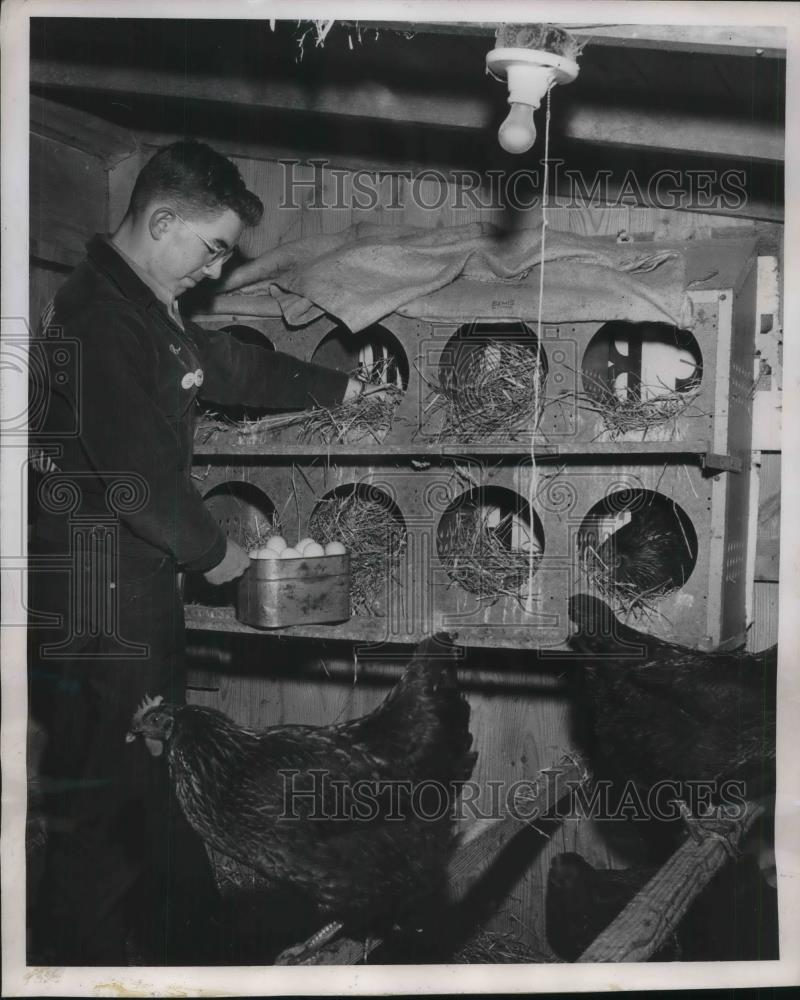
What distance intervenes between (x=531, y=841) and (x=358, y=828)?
419 mm

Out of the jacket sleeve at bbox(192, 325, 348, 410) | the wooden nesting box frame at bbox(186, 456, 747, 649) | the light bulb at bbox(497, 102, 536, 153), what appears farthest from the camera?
the jacket sleeve at bbox(192, 325, 348, 410)

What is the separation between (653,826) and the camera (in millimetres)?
1933

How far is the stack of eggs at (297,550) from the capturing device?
1.87m

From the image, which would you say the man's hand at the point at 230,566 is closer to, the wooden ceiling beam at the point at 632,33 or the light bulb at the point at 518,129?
the light bulb at the point at 518,129

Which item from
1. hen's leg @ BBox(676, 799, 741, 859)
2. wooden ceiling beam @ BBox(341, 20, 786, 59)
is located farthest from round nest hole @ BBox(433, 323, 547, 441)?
hen's leg @ BBox(676, 799, 741, 859)

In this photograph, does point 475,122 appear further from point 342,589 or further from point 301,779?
point 301,779

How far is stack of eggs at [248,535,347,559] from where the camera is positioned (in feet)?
6.15

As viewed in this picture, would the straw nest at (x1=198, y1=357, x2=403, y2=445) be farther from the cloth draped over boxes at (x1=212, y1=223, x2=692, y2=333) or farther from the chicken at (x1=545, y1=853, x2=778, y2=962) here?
the chicken at (x1=545, y1=853, x2=778, y2=962)

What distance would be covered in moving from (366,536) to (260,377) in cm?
39

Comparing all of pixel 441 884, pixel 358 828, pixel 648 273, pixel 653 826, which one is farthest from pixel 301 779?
Answer: pixel 648 273

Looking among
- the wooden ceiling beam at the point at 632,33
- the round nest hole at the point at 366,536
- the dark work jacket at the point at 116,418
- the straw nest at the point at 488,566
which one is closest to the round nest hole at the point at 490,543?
the straw nest at the point at 488,566

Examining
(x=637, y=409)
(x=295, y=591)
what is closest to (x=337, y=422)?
(x=295, y=591)

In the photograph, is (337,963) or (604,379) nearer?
(337,963)

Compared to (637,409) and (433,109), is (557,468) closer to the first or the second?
(637,409)
